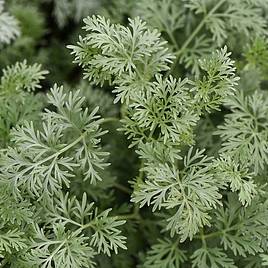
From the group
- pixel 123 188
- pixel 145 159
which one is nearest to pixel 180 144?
pixel 145 159

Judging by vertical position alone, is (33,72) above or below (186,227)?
above

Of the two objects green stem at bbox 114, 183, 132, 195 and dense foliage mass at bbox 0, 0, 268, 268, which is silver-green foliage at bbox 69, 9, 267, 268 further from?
green stem at bbox 114, 183, 132, 195

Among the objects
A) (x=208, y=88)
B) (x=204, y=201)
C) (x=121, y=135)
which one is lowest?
(x=121, y=135)

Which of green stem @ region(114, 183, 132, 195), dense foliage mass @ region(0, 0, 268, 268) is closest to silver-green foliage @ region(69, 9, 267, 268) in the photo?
dense foliage mass @ region(0, 0, 268, 268)

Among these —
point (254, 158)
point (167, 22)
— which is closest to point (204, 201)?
point (254, 158)

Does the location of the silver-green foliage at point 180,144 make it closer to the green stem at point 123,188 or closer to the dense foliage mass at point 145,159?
the dense foliage mass at point 145,159

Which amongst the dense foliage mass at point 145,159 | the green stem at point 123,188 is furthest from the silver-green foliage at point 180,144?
the green stem at point 123,188

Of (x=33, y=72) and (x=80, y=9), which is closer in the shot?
(x=33, y=72)

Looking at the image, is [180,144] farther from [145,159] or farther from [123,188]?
[123,188]

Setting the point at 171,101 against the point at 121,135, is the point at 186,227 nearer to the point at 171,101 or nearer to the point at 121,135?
the point at 171,101
